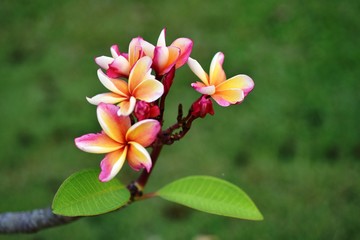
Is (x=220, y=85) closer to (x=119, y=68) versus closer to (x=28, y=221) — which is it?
(x=119, y=68)

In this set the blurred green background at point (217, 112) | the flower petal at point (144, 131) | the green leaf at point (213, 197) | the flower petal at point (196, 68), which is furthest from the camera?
the blurred green background at point (217, 112)

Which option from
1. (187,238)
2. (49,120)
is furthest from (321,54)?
(49,120)

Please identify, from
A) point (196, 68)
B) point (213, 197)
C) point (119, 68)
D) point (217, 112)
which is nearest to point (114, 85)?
Result: point (119, 68)

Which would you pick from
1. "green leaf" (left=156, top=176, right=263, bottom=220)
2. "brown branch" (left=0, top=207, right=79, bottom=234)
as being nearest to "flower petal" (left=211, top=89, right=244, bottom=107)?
"green leaf" (left=156, top=176, right=263, bottom=220)

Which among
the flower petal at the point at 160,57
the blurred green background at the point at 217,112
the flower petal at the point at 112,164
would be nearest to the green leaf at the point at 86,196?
the flower petal at the point at 112,164

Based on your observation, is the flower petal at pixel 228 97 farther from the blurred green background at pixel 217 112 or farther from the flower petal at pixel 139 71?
the blurred green background at pixel 217 112

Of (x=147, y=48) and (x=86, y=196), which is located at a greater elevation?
(x=147, y=48)

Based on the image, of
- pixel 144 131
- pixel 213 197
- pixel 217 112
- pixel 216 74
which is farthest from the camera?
pixel 217 112

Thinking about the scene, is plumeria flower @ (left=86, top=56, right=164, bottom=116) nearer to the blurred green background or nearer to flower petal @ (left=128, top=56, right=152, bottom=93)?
flower petal @ (left=128, top=56, right=152, bottom=93)
